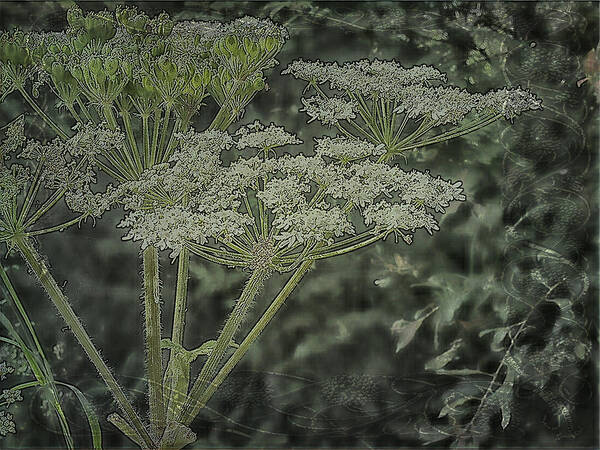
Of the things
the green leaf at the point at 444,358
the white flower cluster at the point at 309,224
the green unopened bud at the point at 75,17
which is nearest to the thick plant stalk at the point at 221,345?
the white flower cluster at the point at 309,224

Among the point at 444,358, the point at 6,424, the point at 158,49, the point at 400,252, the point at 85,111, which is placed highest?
the point at 158,49

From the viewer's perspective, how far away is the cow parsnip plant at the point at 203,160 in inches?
53.8

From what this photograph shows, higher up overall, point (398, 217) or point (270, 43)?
point (270, 43)

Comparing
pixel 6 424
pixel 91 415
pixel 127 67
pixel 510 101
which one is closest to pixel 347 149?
pixel 510 101

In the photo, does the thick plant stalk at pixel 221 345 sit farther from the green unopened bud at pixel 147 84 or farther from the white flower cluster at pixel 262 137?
the green unopened bud at pixel 147 84

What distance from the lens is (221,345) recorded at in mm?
1419

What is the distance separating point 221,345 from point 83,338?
26 centimetres

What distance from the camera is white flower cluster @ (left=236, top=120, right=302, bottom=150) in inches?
55.1

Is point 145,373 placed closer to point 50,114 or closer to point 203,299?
point 203,299

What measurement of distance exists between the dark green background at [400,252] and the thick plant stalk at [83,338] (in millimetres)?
16

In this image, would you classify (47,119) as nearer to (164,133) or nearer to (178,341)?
(164,133)

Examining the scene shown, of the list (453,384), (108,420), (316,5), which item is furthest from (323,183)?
(108,420)

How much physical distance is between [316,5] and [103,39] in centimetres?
39

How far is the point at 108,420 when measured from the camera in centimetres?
143
